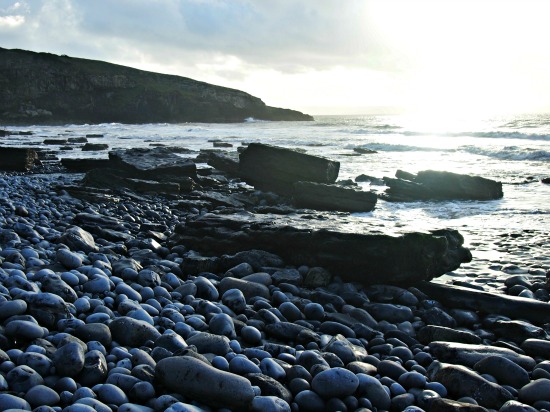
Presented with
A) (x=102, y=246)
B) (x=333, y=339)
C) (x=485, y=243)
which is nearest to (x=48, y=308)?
(x=333, y=339)

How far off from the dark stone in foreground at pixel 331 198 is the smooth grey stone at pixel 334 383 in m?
7.64

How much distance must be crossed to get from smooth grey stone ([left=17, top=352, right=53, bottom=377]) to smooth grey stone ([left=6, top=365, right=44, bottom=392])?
83mm

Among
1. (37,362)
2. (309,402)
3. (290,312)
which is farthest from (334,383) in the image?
(37,362)

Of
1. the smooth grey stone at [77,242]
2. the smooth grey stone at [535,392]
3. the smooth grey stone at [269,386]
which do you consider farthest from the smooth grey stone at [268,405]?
the smooth grey stone at [77,242]

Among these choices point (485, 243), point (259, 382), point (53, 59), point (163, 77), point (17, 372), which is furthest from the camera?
point (163, 77)

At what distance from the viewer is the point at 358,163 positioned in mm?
22297

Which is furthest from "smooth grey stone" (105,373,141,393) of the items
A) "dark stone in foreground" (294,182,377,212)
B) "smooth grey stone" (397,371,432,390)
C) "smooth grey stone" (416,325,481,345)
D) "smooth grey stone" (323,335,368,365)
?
"dark stone in foreground" (294,182,377,212)

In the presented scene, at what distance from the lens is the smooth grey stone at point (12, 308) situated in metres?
3.61

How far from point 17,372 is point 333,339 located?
2.28 metres

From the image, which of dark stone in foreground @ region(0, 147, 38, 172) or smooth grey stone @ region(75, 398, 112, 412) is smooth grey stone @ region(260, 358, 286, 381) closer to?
smooth grey stone @ region(75, 398, 112, 412)

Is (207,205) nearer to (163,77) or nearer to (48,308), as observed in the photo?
(48,308)

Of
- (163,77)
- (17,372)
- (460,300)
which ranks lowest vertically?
(460,300)

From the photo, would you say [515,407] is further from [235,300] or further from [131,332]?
[131,332]

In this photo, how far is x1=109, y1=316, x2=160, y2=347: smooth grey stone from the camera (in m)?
3.63
